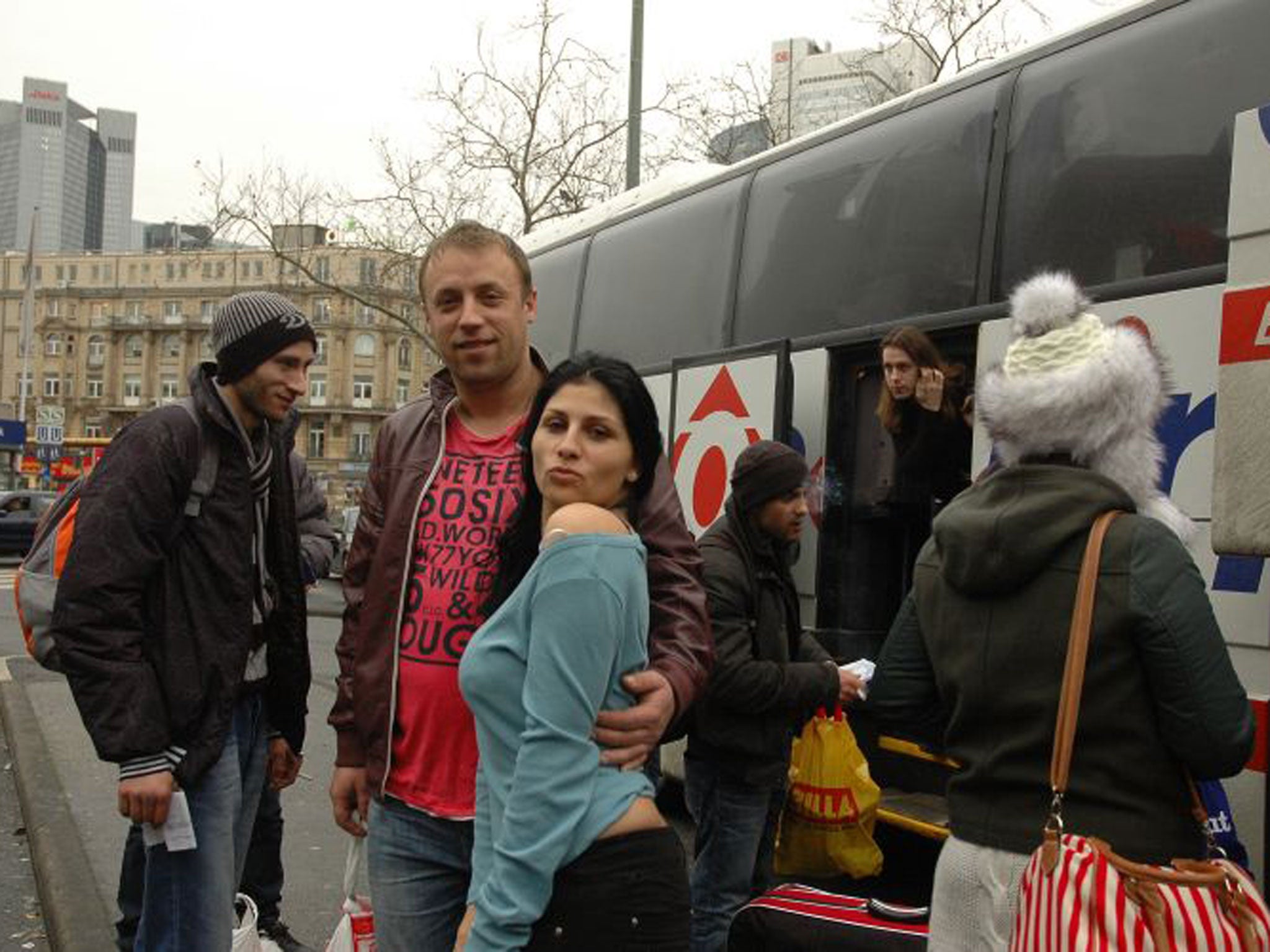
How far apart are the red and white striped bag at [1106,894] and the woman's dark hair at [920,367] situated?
316cm

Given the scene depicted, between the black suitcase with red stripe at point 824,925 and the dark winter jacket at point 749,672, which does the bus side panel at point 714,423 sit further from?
the black suitcase with red stripe at point 824,925

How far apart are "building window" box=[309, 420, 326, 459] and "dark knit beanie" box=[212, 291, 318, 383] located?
3629 inches

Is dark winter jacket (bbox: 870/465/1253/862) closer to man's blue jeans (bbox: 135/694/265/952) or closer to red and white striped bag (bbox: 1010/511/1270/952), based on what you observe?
red and white striped bag (bbox: 1010/511/1270/952)

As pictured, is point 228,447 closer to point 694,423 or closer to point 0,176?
point 694,423

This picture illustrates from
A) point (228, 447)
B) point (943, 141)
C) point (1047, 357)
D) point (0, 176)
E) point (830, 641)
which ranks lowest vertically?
point (830, 641)

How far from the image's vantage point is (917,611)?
2.51m

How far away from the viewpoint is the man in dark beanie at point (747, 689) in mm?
3854

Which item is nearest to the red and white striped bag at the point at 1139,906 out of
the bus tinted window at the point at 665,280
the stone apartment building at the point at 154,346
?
the bus tinted window at the point at 665,280

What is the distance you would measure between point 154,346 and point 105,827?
330ft

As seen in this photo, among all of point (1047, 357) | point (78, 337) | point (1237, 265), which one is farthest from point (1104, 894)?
point (78, 337)

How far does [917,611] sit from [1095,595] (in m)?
0.45

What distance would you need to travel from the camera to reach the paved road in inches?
190

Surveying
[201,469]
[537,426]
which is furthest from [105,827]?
[537,426]

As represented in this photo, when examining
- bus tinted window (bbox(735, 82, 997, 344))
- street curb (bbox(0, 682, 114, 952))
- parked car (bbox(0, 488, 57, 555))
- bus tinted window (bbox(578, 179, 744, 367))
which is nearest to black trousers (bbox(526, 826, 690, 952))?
street curb (bbox(0, 682, 114, 952))
